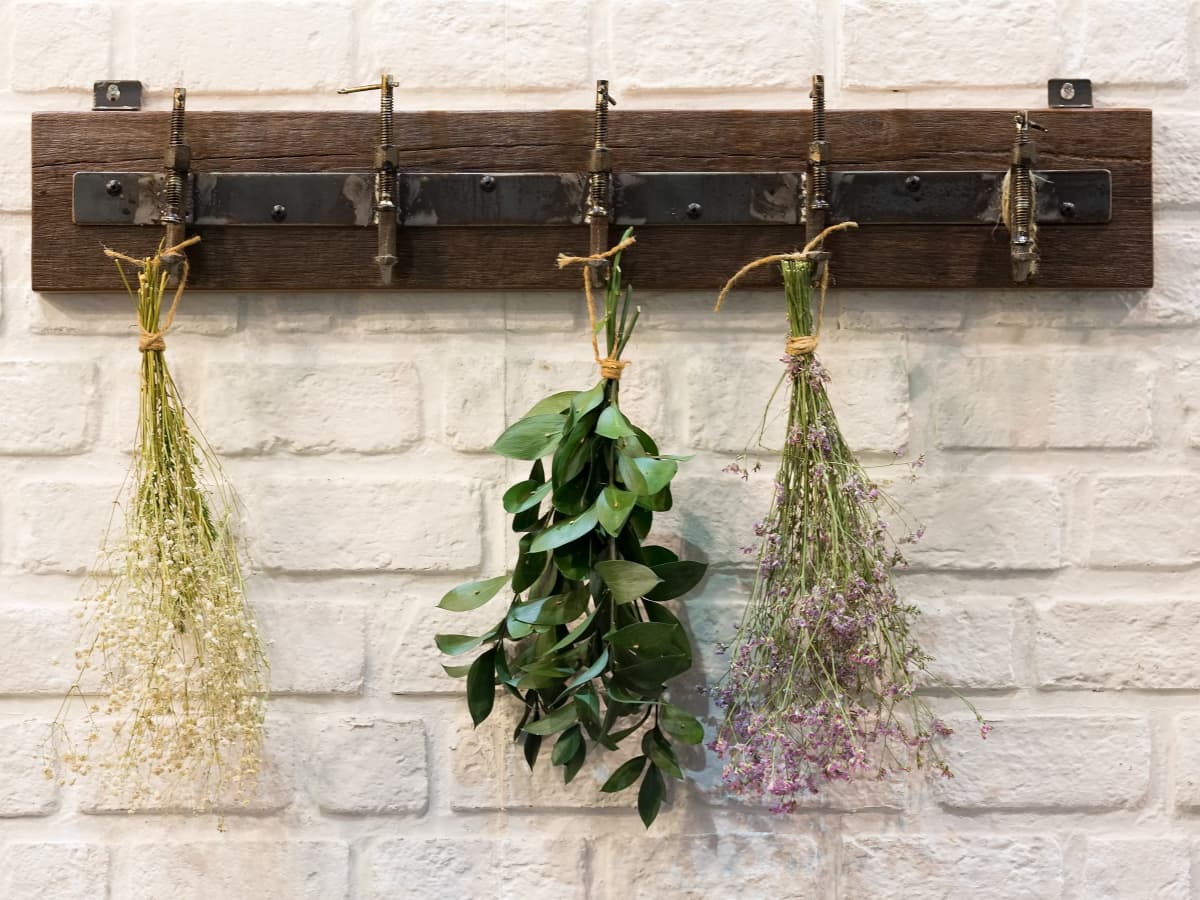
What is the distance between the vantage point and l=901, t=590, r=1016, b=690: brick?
0.94 metres

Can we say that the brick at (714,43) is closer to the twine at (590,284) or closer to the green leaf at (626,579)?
the twine at (590,284)

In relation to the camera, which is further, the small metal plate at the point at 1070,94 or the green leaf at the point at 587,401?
the small metal plate at the point at 1070,94

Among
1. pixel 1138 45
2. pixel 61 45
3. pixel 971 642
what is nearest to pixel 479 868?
pixel 971 642

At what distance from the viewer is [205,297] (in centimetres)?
97

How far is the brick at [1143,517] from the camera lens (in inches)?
37.4

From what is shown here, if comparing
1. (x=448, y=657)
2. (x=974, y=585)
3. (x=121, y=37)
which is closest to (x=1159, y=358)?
(x=974, y=585)

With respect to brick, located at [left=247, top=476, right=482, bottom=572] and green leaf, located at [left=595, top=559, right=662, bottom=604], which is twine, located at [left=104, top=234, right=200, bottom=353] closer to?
brick, located at [left=247, top=476, right=482, bottom=572]

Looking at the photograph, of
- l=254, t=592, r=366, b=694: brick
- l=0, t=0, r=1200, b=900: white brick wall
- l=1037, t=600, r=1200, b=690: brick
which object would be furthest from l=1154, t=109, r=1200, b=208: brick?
l=254, t=592, r=366, b=694: brick

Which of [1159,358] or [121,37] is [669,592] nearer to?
[1159,358]

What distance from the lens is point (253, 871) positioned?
94 centimetres

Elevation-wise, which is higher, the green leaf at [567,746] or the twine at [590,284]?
the twine at [590,284]

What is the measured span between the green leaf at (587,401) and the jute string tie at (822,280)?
0.13 m

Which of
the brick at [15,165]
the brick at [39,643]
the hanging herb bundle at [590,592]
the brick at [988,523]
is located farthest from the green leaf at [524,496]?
the brick at [15,165]

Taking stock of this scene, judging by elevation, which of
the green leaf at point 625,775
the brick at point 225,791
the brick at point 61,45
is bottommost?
the brick at point 225,791
